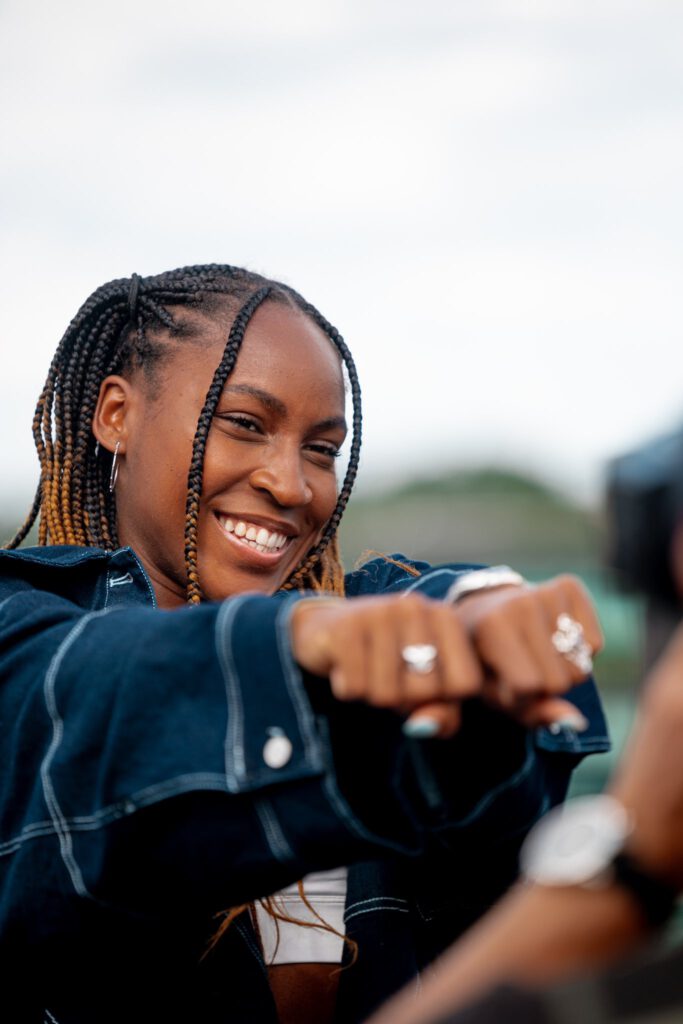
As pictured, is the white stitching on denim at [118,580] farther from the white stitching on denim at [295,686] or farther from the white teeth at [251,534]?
the white stitching on denim at [295,686]

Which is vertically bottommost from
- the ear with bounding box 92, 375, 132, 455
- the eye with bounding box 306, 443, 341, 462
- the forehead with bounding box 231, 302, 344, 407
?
the eye with bounding box 306, 443, 341, 462

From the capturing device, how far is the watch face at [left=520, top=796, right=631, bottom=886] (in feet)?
2.93

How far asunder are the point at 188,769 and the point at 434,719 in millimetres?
403

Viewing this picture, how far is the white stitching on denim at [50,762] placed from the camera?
1522 mm

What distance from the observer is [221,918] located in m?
2.00

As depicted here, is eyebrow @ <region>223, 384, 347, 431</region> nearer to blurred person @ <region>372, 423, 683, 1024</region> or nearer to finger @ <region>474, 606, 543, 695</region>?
finger @ <region>474, 606, 543, 695</region>

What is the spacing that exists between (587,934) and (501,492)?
566 centimetres

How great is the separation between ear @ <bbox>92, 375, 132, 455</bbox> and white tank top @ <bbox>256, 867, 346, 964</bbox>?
100 centimetres

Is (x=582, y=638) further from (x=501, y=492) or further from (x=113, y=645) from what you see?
(x=501, y=492)

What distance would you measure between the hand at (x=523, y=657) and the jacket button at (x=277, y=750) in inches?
10.1

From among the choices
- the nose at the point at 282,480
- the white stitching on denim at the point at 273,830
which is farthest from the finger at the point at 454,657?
the nose at the point at 282,480

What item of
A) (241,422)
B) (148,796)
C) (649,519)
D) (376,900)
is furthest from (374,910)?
(649,519)

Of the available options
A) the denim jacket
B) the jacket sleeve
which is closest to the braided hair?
the denim jacket

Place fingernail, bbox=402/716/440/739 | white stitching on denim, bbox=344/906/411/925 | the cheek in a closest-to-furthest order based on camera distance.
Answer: fingernail, bbox=402/716/440/739 → white stitching on denim, bbox=344/906/411/925 → the cheek
